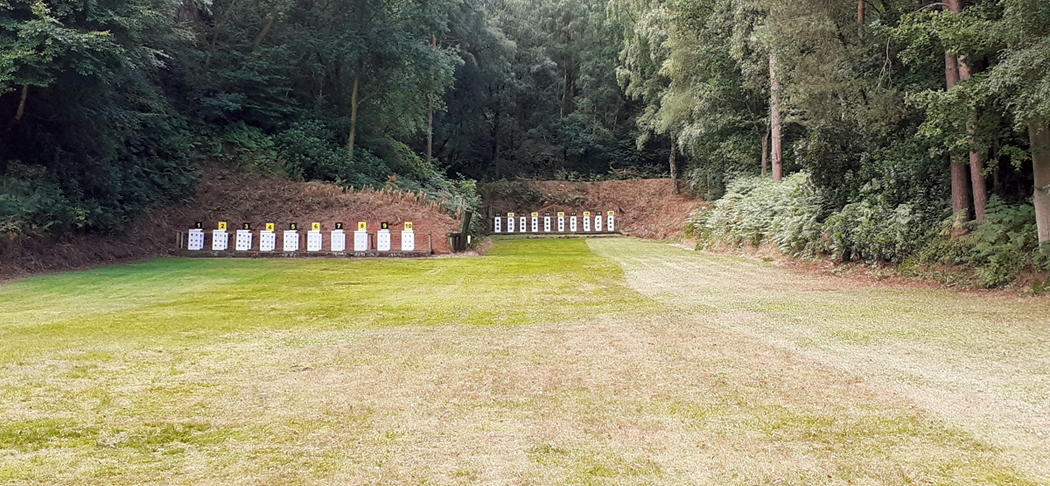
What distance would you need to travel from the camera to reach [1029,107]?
703 centimetres

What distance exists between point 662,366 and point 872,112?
8.73 m

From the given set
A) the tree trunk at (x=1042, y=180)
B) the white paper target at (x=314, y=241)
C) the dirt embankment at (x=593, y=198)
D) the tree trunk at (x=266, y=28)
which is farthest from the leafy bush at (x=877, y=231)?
the tree trunk at (x=266, y=28)

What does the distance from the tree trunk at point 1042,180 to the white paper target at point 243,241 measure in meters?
16.2

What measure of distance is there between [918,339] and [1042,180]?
484 cm

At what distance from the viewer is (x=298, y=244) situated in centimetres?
1670

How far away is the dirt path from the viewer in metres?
3.17

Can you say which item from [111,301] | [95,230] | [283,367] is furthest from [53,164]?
[283,367]

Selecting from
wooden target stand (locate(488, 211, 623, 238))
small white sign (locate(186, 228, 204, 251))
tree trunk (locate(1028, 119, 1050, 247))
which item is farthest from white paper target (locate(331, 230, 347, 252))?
tree trunk (locate(1028, 119, 1050, 247))

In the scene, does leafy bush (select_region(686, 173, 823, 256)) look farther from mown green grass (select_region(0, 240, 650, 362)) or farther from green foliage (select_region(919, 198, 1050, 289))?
mown green grass (select_region(0, 240, 650, 362))

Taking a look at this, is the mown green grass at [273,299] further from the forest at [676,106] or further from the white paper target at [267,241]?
the forest at [676,106]

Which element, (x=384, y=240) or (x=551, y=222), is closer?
(x=384, y=240)

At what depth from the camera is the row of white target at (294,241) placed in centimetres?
1634

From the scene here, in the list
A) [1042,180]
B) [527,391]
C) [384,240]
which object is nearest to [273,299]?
[527,391]

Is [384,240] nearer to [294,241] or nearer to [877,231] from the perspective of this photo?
[294,241]
